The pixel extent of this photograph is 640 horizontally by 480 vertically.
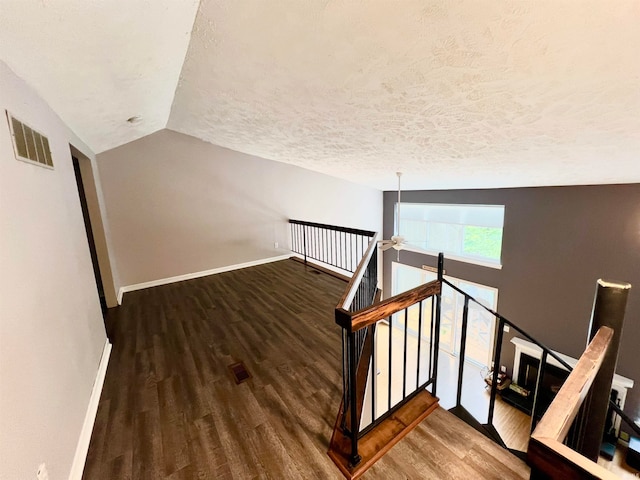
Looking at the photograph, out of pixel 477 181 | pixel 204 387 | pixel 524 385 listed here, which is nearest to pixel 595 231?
pixel 477 181

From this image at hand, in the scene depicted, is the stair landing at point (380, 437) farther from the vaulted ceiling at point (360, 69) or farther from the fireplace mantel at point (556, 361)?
the fireplace mantel at point (556, 361)

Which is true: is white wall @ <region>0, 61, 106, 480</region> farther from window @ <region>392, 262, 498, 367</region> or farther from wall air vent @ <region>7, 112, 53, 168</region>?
window @ <region>392, 262, 498, 367</region>

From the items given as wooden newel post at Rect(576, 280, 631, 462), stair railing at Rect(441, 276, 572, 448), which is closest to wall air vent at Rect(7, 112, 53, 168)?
stair railing at Rect(441, 276, 572, 448)

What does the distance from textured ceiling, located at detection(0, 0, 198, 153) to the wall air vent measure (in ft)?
0.98

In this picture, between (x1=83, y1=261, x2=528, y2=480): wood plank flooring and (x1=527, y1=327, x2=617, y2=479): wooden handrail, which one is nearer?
(x1=527, y1=327, x2=617, y2=479): wooden handrail

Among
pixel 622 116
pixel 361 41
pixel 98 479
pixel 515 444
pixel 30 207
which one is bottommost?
pixel 515 444

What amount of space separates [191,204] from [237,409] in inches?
154

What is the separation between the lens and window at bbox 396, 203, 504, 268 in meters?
6.49

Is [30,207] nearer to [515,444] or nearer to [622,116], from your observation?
[622,116]

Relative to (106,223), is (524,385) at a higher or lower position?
lower

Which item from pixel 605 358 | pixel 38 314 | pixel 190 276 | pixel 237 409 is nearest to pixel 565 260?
pixel 605 358

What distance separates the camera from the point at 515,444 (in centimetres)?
488

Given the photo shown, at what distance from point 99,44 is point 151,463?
Result: 8.08 ft

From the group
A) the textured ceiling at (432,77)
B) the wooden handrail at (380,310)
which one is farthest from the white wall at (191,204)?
the wooden handrail at (380,310)
